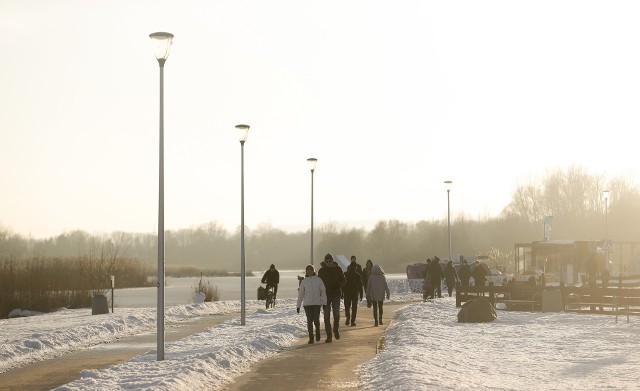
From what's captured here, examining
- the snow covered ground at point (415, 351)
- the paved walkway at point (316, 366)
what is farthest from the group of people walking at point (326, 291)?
the snow covered ground at point (415, 351)

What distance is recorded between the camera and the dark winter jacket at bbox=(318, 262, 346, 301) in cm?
2467

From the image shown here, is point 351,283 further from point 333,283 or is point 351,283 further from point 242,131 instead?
point 242,131

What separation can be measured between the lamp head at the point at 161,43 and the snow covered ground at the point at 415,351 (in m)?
5.82

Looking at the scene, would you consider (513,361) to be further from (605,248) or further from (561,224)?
(561,224)

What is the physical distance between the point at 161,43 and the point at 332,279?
7.46m

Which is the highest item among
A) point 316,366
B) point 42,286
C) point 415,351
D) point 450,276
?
point 450,276

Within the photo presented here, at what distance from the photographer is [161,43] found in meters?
20.4

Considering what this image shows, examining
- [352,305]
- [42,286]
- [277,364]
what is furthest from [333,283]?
[42,286]

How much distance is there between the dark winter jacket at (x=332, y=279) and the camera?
24.7 m

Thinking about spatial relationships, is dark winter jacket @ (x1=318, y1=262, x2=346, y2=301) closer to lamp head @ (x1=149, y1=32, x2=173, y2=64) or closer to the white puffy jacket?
the white puffy jacket

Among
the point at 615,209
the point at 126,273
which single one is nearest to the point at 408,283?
the point at 126,273

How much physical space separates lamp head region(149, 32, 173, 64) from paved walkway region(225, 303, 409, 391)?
6232 mm

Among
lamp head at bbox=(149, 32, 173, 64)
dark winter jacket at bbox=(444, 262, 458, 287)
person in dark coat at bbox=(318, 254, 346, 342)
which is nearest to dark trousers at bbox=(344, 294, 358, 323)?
person in dark coat at bbox=(318, 254, 346, 342)

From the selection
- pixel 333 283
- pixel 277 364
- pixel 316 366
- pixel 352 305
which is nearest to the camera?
pixel 316 366
